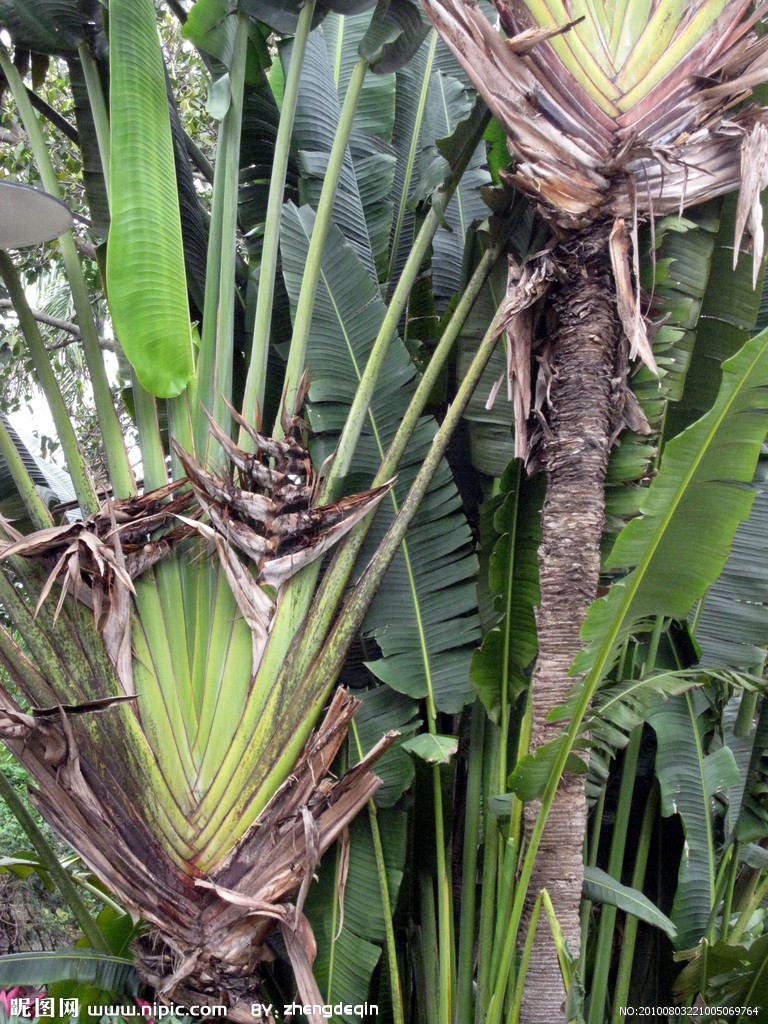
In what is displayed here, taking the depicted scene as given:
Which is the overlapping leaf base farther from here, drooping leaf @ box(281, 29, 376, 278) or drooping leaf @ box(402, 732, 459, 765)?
drooping leaf @ box(281, 29, 376, 278)

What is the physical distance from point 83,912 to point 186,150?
2767 millimetres

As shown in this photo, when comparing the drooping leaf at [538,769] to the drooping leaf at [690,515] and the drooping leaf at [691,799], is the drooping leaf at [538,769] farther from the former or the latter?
the drooping leaf at [691,799]

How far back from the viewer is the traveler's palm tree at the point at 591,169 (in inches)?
79.6

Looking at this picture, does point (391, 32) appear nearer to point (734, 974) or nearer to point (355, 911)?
point (355, 911)

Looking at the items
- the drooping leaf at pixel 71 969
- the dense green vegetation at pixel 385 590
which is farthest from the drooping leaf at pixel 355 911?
the drooping leaf at pixel 71 969

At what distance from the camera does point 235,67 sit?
2.54 meters

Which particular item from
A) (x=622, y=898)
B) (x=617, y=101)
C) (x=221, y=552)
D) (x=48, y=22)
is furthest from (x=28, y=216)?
(x=622, y=898)

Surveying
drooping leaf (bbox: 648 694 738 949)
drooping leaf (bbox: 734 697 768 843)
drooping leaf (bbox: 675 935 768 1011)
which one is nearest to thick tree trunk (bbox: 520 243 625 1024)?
drooping leaf (bbox: 675 935 768 1011)

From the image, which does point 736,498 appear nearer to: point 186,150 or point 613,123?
point 613,123

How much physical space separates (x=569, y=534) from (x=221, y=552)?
36.3 inches

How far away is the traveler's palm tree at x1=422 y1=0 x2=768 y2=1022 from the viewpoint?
202 centimetres

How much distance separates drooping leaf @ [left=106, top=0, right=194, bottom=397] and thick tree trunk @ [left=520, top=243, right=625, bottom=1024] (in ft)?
3.71

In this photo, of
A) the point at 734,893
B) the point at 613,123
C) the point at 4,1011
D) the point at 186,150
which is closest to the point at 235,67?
the point at 186,150

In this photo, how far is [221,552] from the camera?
2086mm
